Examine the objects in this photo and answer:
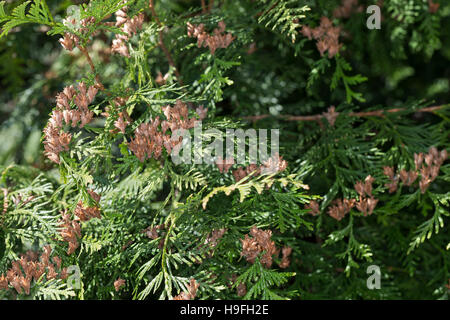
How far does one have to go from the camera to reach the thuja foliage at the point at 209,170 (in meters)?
0.90

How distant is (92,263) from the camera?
982 mm

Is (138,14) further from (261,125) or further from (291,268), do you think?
(291,268)

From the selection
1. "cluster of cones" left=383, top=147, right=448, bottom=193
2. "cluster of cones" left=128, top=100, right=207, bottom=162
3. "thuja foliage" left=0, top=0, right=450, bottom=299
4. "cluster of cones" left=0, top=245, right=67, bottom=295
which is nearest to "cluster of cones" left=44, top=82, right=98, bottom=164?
"thuja foliage" left=0, top=0, right=450, bottom=299

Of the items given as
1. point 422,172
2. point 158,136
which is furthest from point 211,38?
point 422,172

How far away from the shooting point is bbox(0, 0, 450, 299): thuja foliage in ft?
2.95

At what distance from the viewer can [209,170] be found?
1063mm

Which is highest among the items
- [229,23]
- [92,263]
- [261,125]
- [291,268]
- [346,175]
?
[229,23]

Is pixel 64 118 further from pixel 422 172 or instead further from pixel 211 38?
pixel 422 172

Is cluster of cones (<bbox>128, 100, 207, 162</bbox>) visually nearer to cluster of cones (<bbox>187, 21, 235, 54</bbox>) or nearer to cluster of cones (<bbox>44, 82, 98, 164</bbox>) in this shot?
cluster of cones (<bbox>44, 82, 98, 164</bbox>)

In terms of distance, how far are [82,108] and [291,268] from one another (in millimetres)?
681

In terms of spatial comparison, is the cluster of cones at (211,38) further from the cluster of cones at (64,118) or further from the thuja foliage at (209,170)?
the cluster of cones at (64,118)
